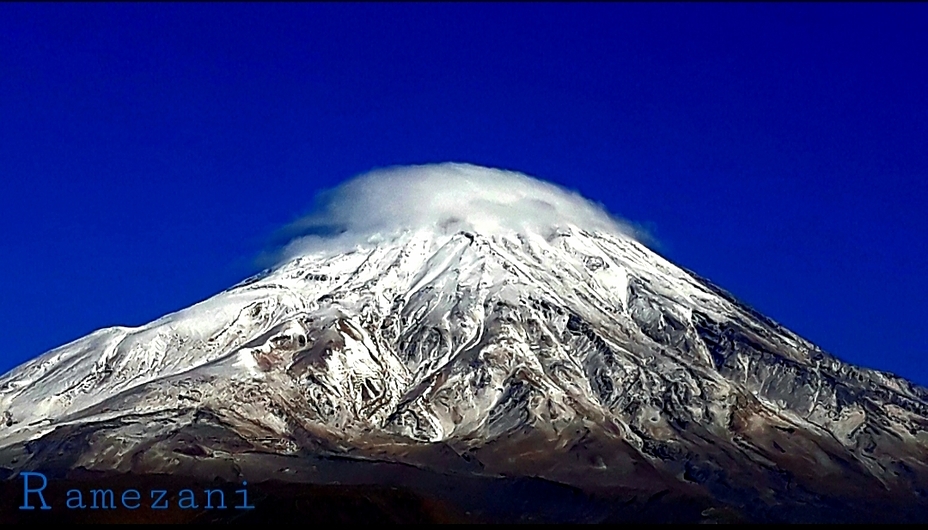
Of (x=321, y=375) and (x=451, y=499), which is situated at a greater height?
(x=321, y=375)

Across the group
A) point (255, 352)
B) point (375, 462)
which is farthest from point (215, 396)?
point (375, 462)

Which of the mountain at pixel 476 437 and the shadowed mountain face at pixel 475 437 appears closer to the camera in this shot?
the shadowed mountain face at pixel 475 437

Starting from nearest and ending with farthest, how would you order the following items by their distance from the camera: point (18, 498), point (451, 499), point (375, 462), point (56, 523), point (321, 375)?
point (56, 523) < point (18, 498) < point (451, 499) < point (375, 462) < point (321, 375)

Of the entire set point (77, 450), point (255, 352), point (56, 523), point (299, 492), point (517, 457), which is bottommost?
point (56, 523)

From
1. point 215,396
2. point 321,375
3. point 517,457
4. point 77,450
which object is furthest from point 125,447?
point 517,457

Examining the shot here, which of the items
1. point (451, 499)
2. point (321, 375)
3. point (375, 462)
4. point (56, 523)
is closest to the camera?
point (56, 523)

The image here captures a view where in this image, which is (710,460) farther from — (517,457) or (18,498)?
(18,498)

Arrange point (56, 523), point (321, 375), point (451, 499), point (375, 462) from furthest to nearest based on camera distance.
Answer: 1. point (321, 375)
2. point (375, 462)
3. point (451, 499)
4. point (56, 523)

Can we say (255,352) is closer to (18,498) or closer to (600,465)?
(600,465)

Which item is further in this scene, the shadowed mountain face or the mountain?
the mountain

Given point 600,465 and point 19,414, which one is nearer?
point 600,465
